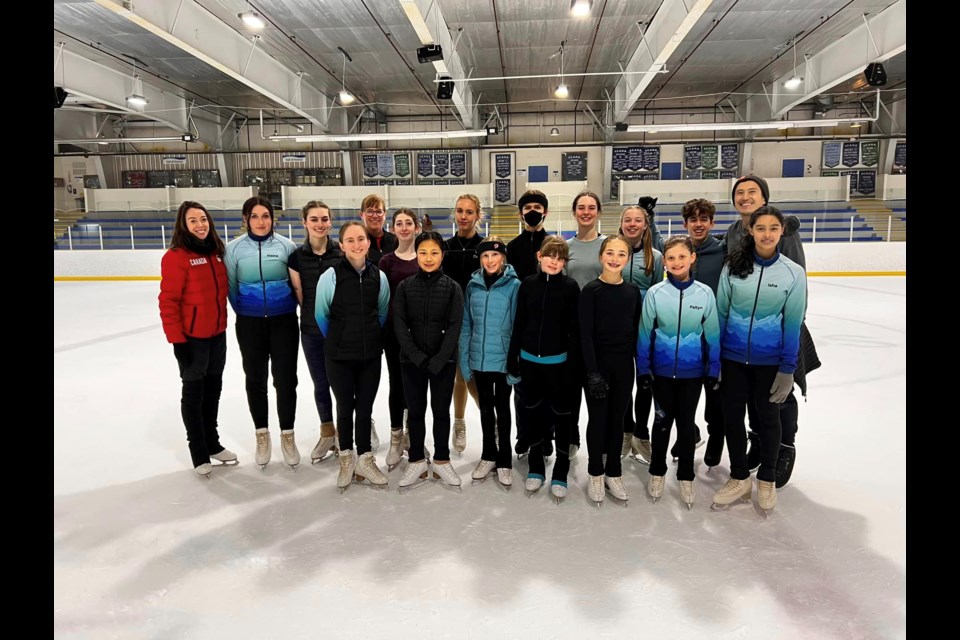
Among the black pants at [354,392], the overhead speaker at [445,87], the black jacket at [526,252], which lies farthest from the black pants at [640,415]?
the overhead speaker at [445,87]

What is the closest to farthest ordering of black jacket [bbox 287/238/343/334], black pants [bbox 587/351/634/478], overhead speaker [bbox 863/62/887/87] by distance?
black pants [bbox 587/351/634/478]
black jacket [bbox 287/238/343/334]
overhead speaker [bbox 863/62/887/87]

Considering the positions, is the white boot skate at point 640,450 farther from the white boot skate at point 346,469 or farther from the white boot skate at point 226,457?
the white boot skate at point 226,457

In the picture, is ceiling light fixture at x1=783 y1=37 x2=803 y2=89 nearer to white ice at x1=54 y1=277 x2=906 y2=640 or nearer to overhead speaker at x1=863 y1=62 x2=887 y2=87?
Answer: overhead speaker at x1=863 y1=62 x2=887 y2=87

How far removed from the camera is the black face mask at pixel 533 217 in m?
3.35

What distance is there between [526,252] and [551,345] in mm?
770

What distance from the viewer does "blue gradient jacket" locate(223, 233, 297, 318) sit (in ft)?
10.7

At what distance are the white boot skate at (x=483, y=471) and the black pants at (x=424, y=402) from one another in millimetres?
204

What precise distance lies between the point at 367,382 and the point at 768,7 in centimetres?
1215

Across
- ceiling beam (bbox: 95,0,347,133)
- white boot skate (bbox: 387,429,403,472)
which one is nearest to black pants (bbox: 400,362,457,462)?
white boot skate (bbox: 387,429,403,472)

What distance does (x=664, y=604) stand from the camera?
7.09ft

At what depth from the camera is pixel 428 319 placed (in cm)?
304

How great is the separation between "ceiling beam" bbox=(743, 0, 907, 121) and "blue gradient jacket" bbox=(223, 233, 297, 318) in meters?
12.3

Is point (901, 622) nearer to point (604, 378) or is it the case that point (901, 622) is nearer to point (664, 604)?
point (664, 604)

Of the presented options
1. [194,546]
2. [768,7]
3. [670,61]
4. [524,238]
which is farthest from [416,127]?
[194,546]
